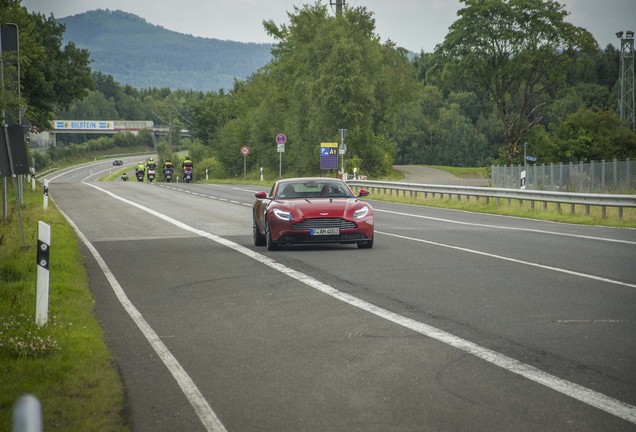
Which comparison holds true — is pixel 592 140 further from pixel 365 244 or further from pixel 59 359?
pixel 59 359

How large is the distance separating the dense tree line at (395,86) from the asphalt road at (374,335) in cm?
3982

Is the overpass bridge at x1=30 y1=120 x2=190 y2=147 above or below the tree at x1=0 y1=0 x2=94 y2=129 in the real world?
above

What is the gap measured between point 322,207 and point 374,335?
8639 mm

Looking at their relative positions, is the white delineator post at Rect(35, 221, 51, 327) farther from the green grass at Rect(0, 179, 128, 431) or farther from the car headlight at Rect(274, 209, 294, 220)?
the car headlight at Rect(274, 209, 294, 220)

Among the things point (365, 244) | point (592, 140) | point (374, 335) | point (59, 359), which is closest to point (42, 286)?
point (59, 359)

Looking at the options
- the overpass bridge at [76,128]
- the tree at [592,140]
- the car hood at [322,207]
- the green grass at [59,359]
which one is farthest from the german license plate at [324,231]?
the overpass bridge at [76,128]

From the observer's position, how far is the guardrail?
25328 mm

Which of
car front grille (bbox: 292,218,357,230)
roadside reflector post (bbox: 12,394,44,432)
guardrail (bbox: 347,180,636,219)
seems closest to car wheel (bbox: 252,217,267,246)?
car front grille (bbox: 292,218,357,230)

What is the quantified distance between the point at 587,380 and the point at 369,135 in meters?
69.3

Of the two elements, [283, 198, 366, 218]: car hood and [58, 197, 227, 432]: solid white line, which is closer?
[58, 197, 227, 432]: solid white line

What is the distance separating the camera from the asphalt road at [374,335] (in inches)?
227

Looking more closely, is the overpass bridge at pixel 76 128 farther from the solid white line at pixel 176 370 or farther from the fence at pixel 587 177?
the solid white line at pixel 176 370

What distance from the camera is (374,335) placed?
8453 millimetres

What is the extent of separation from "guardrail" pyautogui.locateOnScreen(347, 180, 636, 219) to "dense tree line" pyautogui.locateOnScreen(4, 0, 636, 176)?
15.8 meters
